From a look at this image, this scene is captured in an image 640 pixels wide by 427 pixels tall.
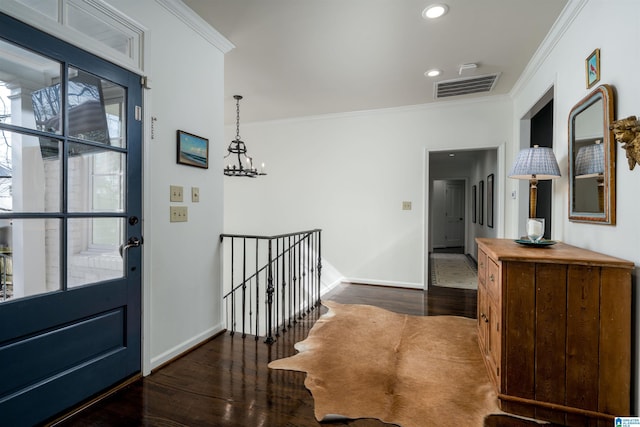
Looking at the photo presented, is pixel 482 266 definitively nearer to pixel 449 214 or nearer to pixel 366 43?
pixel 366 43

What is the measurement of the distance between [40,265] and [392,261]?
3963mm

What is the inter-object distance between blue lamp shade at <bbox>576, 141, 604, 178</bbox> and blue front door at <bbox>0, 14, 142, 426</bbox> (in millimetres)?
2892

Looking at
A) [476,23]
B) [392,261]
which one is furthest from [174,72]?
[392,261]

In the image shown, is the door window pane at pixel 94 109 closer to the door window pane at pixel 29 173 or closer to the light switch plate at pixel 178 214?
the door window pane at pixel 29 173

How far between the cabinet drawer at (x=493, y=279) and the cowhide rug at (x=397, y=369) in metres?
0.59

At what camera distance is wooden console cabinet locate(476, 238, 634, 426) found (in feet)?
5.10

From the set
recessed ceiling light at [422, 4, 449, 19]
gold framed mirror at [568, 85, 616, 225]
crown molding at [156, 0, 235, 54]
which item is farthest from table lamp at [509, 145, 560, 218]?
crown molding at [156, 0, 235, 54]

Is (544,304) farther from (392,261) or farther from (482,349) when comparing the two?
(392,261)

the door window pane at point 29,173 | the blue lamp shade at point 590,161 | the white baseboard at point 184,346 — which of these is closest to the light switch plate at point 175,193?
the door window pane at point 29,173

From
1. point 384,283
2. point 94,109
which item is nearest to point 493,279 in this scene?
point 94,109

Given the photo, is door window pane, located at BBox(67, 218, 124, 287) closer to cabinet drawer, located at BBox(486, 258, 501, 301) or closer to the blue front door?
the blue front door

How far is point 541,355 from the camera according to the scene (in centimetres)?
168

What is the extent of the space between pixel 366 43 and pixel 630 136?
204 centimetres

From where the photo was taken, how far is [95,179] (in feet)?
6.17
